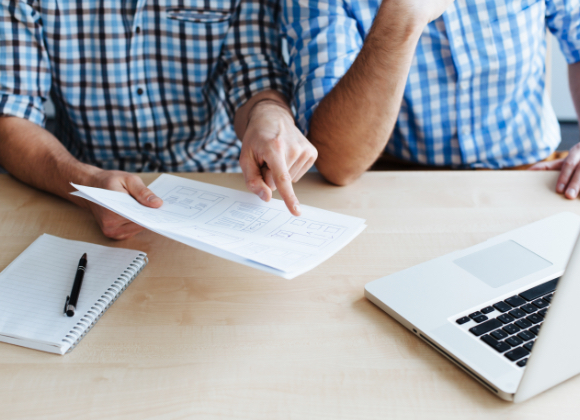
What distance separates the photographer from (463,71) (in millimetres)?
1133

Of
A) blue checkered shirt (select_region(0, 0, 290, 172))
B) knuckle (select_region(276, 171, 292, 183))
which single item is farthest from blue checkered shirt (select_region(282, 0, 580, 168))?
knuckle (select_region(276, 171, 292, 183))

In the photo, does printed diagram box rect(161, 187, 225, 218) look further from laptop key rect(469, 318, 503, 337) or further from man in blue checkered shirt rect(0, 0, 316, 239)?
laptop key rect(469, 318, 503, 337)

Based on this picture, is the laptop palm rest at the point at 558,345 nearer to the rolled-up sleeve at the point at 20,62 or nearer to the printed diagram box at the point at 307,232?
the printed diagram box at the point at 307,232

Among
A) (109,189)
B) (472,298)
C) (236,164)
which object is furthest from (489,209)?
(236,164)

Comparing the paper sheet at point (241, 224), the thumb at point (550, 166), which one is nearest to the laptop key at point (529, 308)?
the paper sheet at point (241, 224)

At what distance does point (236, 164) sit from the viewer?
4.49 feet

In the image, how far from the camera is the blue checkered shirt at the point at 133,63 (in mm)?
1074

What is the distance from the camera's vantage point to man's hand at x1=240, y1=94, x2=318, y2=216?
0.73 metres

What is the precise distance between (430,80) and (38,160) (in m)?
0.88

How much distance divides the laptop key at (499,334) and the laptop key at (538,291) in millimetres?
75

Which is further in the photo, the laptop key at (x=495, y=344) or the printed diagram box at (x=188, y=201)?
the printed diagram box at (x=188, y=201)

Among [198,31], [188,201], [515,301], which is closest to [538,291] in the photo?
[515,301]

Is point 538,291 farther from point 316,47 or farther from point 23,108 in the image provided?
point 23,108

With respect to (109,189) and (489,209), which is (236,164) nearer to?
(109,189)
